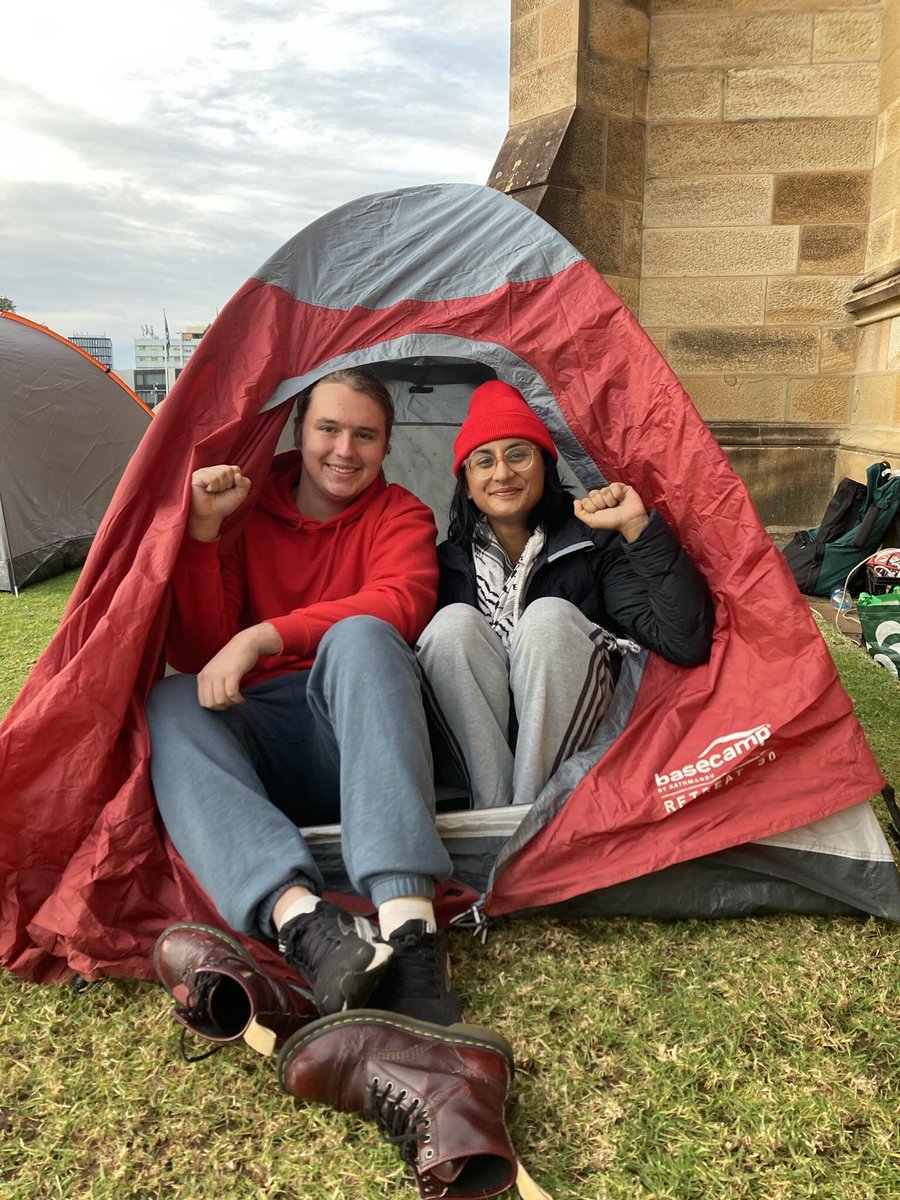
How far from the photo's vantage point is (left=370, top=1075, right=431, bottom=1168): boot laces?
1.16 meters

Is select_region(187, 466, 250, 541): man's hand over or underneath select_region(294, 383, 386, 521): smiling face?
underneath

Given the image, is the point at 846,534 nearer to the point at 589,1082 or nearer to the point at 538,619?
the point at 538,619

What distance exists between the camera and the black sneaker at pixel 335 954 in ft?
4.16

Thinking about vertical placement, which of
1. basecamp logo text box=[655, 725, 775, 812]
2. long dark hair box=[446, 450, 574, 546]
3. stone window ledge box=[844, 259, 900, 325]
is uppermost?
stone window ledge box=[844, 259, 900, 325]

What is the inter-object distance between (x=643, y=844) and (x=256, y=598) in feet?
3.05

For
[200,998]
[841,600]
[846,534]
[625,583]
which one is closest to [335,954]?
[200,998]

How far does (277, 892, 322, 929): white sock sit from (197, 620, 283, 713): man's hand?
40cm

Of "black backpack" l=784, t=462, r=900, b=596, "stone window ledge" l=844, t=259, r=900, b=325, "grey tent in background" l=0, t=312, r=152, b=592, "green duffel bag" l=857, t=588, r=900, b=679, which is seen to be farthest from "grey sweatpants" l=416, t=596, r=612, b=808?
"grey tent in background" l=0, t=312, r=152, b=592

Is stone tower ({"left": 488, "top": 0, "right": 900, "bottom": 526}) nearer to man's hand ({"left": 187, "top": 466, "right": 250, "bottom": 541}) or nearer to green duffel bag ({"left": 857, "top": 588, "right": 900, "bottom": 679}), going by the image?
green duffel bag ({"left": 857, "top": 588, "right": 900, "bottom": 679})

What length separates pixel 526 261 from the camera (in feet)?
6.40

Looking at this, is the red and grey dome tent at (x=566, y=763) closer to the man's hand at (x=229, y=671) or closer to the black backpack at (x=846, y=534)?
the man's hand at (x=229, y=671)

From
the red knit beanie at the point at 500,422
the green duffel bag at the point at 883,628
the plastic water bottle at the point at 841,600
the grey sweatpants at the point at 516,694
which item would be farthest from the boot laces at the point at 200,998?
the plastic water bottle at the point at 841,600

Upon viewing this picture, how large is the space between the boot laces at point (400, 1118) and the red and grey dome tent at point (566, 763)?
467 millimetres

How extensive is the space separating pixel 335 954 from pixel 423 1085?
21 cm
